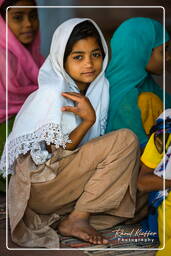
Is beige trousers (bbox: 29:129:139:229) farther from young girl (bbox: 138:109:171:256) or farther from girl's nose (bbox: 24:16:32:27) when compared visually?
girl's nose (bbox: 24:16:32:27)

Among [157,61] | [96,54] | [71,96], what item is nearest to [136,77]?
[157,61]

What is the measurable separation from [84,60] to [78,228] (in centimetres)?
77

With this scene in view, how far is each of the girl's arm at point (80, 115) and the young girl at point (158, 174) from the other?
0.96ft

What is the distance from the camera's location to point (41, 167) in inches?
103

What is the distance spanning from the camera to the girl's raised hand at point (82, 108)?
2.62 meters

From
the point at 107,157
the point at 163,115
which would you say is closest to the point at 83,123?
the point at 107,157

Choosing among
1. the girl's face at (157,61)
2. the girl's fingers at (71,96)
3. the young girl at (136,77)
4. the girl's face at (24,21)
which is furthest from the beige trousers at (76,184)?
the girl's face at (24,21)

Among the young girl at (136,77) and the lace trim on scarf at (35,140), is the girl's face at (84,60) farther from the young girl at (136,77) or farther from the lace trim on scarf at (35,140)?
the lace trim on scarf at (35,140)

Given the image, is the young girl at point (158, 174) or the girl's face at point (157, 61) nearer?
the young girl at point (158, 174)

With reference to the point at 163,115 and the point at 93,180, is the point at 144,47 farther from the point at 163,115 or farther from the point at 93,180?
the point at 93,180

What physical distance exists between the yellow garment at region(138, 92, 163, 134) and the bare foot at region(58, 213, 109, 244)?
20.5 inches

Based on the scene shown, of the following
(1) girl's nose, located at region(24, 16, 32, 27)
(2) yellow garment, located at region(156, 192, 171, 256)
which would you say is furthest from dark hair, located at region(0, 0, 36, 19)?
(2) yellow garment, located at region(156, 192, 171, 256)

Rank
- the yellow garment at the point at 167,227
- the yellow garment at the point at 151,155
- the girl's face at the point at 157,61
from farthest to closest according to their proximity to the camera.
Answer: the girl's face at the point at 157,61, the yellow garment at the point at 151,155, the yellow garment at the point at 167,227

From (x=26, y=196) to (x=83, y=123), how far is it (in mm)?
428
